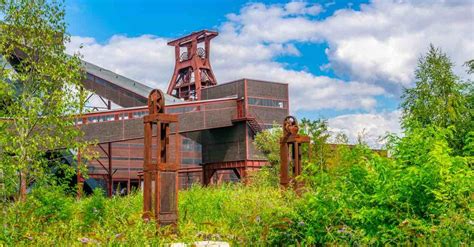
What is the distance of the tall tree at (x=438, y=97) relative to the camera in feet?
108

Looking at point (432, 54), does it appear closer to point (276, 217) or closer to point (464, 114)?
point (464, 114)

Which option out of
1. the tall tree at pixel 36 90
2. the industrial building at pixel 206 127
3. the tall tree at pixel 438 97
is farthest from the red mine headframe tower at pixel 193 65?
the tall tree at pixel 36 90

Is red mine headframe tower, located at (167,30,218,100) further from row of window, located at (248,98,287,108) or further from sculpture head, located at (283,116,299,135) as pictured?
sculpture head, located at (283,116,299,135)

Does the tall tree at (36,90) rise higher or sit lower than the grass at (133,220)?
higher

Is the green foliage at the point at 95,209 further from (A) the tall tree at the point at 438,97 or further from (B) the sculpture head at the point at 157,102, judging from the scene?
(A) the tall tree at the point at 438,97

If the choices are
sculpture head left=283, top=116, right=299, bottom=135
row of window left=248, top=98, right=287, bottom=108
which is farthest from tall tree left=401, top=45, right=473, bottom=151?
sculpture head left=283, top=116, right=299, bottom=135

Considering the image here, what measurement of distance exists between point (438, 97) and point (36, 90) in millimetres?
26582

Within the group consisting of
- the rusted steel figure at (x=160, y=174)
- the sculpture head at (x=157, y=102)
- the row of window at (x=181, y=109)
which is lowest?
the rusted steel figure at (x=160, y=174)

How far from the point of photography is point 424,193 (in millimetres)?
6312

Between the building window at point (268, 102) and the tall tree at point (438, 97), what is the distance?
29.6ft

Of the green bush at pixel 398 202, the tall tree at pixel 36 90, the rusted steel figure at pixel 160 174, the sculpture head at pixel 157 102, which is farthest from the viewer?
the tall tree at pixel 36 90

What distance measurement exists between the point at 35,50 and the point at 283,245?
34.2 ft

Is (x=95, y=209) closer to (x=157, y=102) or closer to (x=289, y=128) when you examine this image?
(x=157, y=102)

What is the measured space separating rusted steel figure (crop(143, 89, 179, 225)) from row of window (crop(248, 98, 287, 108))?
28.6m
